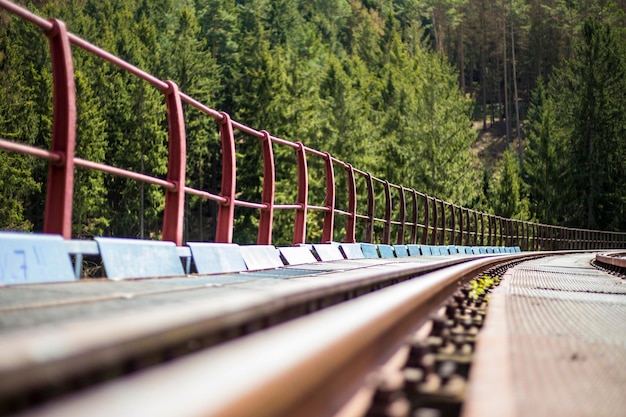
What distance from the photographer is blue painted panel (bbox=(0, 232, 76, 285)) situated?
3337 mm

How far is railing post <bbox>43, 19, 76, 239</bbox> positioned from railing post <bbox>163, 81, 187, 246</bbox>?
4.18 feet

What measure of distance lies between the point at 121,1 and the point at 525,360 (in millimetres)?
89527

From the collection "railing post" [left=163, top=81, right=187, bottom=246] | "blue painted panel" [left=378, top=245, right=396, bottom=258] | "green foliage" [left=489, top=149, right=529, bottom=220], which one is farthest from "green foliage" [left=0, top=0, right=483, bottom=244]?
"railing post" [left=163, top=81, right=187, bottom=246]

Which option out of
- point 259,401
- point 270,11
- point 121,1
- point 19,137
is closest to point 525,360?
point 259,401

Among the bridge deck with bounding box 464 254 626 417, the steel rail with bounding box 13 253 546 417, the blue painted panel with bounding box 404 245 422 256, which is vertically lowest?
the bridge deck with bounding box 464 254 626 417

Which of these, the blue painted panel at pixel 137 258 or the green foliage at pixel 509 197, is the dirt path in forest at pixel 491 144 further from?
the blue painted panel at pixel 137 258

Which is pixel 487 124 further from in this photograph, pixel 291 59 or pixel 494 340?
pixel 494 340

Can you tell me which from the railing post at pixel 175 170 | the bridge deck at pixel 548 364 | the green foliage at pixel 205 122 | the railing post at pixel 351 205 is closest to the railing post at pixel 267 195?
the railing post at pixel 175 170

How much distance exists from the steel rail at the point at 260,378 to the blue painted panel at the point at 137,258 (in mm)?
2489

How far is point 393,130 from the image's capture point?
2603 inches

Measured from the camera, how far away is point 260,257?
7031 mm

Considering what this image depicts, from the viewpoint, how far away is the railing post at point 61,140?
396 centimetres

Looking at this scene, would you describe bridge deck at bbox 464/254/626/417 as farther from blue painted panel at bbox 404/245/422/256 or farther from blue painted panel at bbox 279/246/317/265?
blue painted panel at bbox 404/245/422/256

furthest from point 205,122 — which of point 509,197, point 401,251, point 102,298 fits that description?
point 102,298
